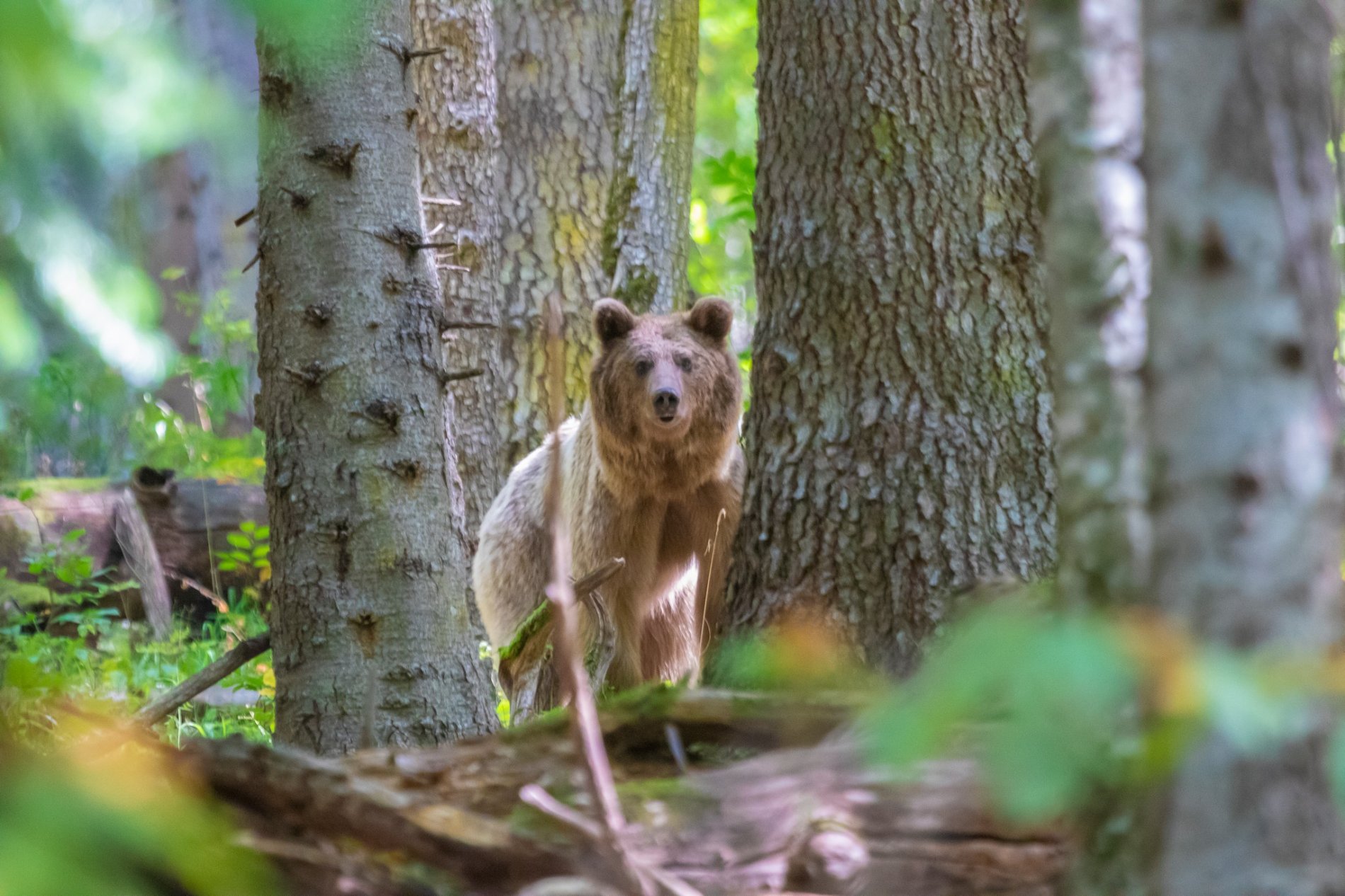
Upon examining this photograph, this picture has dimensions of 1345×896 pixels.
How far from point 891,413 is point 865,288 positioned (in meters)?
0.42

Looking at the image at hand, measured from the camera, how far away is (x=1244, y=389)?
1.66 meters

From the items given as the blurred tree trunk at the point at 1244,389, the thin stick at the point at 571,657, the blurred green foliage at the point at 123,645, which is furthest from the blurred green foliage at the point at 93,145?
the blurred green foliage at the point at 123,645

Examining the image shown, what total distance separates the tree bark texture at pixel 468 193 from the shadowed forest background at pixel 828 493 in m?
1.87

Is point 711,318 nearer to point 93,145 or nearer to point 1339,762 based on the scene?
point 93,145

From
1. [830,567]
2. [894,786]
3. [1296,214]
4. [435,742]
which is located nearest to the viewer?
[1296,214]

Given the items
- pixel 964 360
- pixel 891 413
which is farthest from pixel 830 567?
pixel 964 360

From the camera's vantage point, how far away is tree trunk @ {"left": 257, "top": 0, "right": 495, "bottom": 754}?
432 centimetres

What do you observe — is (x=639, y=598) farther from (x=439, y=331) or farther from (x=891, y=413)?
(x=891, y=413)

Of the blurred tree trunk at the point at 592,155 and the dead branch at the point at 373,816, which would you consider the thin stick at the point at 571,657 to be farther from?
the blurred tree trunk at the point at 592,155

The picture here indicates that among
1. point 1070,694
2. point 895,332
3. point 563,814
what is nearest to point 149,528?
point 895,332

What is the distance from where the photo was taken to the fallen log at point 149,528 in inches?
343

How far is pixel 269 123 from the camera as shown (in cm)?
420

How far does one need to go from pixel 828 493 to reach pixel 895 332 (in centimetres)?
56

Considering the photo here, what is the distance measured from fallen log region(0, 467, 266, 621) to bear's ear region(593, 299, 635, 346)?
3.61 meters
